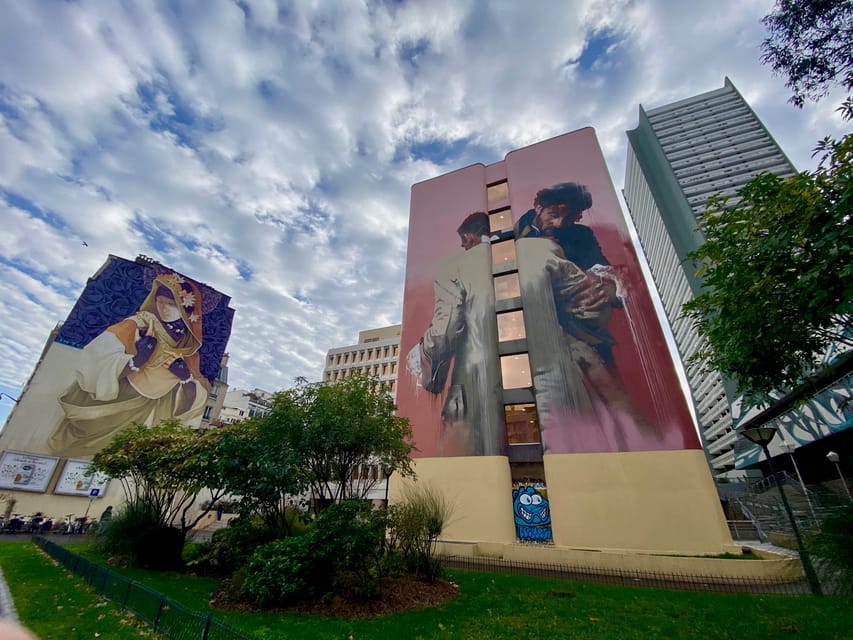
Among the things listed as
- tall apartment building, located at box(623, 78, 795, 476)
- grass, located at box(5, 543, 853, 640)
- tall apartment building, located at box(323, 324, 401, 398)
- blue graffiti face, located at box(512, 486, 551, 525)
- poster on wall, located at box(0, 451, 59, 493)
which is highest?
tall apartment building, located at box(623, 78, 795, 476)

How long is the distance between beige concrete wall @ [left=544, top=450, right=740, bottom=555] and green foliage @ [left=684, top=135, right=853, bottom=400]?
1058 centimetres

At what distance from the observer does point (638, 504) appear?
1800 centimetres

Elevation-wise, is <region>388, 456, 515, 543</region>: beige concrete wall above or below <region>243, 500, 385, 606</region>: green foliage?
above

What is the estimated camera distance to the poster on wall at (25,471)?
3041 centimetres

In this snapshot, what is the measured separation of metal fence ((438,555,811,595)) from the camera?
1209 centimetres

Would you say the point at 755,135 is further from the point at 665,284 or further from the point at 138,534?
the point at 138,534

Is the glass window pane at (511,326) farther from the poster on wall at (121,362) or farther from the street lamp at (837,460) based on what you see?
the poster on wall at (121,362)

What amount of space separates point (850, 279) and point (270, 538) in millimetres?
17900

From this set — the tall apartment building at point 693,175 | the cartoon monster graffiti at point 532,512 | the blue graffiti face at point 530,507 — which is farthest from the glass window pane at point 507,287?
the tall apartment building at point 693,175

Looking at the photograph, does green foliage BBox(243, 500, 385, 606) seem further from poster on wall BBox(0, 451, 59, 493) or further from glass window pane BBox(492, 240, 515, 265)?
poster on wall BBox(0, 451, 59, 493)

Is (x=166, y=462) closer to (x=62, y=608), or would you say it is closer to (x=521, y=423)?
(x=62, y=608)

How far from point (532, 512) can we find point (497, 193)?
2433cm

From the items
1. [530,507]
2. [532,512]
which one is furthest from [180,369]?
[532,512]

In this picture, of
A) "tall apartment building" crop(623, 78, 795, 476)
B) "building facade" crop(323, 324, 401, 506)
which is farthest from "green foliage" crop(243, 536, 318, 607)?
"tall apartment building" crop(623, 78, 795, 476)
